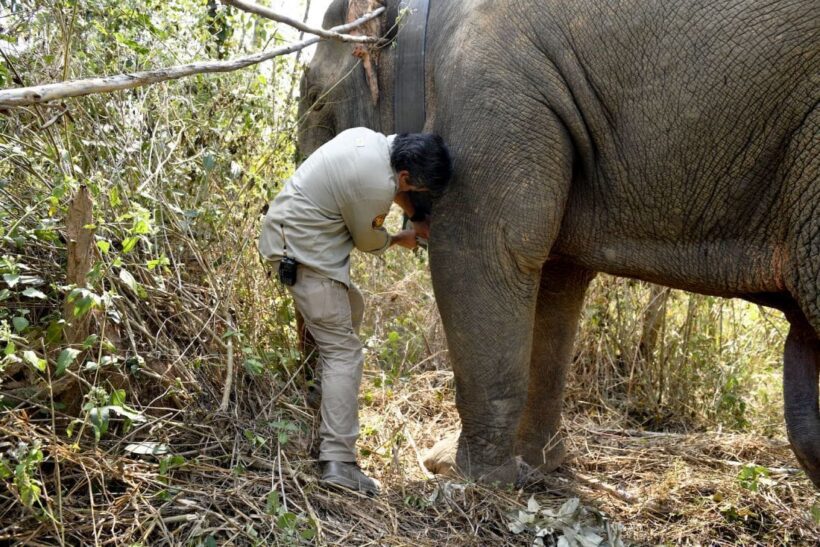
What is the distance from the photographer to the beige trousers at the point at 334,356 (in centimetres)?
398

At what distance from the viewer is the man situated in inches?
154

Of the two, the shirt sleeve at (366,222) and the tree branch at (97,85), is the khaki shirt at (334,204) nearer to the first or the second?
the shirt sleeve at (366,222)

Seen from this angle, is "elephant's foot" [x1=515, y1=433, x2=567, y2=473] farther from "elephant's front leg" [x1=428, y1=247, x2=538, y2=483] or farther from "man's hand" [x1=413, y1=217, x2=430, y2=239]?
"man's hand" [x1=413, y1=217, x2=430, y2=239]

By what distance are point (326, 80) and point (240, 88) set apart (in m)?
0.47

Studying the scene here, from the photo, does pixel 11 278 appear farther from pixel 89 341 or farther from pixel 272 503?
pixel 272 503

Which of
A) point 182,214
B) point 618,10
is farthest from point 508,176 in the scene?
point 182,214

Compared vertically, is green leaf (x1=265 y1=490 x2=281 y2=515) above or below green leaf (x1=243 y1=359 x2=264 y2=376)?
below

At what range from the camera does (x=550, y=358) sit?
4738mm

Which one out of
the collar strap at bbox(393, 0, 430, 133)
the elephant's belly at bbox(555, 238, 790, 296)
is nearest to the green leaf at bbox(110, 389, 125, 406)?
the collar strap at bbox(393, 0, 430, 133)

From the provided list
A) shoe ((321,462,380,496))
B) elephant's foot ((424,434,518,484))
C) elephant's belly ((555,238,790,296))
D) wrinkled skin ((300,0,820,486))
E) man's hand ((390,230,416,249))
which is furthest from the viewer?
man's hand ((390,230,416,249))

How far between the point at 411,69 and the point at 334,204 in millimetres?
836

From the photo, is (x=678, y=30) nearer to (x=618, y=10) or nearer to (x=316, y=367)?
(x=618, y=10)

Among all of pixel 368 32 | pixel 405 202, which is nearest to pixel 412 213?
pixel 405 202

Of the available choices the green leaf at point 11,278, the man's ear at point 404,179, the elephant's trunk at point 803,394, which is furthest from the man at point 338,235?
the elephant's trunk at point 803,394
